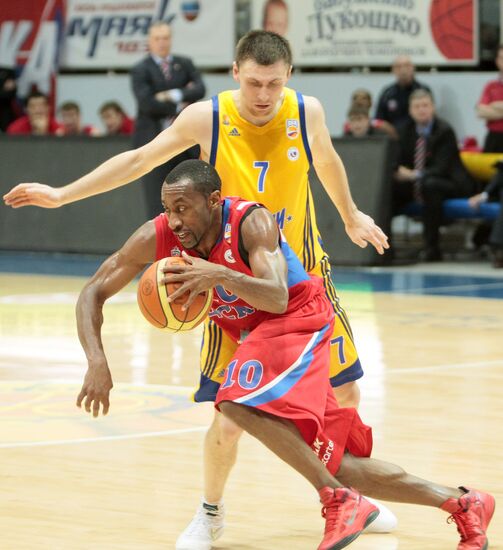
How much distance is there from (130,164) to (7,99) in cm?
1436

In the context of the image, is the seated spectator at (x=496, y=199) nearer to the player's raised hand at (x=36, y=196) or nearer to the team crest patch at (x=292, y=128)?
the team crest patch at (x=292, y=128)

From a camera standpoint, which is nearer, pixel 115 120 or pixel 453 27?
pixel 453 27

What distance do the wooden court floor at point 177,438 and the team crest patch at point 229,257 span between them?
3.38 feet

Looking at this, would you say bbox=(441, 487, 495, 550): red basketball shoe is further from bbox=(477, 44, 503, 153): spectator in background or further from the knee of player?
bbox=(477, 44, 503, 153): spectator in background

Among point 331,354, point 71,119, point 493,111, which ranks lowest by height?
point 331,354

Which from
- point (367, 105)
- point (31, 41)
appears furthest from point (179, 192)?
point (31, 41)

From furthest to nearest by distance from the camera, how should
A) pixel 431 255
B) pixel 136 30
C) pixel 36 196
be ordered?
pixel 136 30 → pixel 431 255 → pixel 36 196

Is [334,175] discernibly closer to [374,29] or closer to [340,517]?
[340,517]

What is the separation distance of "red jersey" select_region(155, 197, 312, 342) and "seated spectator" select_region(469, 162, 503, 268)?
9.90 m

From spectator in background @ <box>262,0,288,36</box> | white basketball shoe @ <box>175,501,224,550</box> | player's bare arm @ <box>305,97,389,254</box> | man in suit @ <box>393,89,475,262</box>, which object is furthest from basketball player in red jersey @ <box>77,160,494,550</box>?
spectator in background @ <box>262,0,288,36</box>

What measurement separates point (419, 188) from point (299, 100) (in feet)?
32.9

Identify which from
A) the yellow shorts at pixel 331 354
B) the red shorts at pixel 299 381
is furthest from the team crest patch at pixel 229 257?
the yellow shorts at pixel 331 354

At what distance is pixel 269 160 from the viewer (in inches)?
232

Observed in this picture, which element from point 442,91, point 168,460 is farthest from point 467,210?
point 168,460
